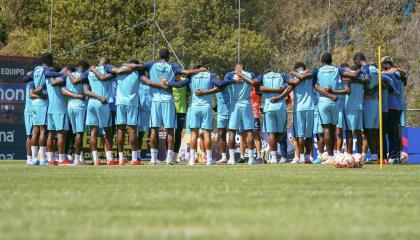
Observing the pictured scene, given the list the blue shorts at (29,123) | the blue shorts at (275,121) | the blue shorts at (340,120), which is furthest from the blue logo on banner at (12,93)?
the blue shorts at (340,120)

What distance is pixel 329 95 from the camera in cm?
2038

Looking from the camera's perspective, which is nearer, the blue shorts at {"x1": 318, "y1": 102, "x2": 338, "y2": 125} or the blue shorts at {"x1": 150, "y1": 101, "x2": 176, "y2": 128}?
the blue shorts at {"x1": 318, "y1": 102, "x2": 338, "y2": 125}

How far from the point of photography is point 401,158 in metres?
22.0

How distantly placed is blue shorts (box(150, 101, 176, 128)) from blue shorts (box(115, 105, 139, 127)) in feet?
1.27

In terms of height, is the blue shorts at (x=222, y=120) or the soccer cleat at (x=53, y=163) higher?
the blue shorts at (x=222, y=120)

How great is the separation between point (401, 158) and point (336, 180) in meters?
9.22

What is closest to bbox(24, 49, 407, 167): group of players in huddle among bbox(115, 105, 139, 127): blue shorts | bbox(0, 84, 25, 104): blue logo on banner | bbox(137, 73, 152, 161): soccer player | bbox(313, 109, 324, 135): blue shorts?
bbox(115, 105, 139, 127): blue shorts

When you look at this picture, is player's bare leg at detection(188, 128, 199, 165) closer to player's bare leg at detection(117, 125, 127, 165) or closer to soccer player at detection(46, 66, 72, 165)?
player's bare leg at detection(117, 125, 127, 165)

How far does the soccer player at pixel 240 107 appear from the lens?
21219 millimetres

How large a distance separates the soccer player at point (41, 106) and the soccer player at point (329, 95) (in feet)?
17.7

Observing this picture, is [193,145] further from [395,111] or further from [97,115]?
[395,111]

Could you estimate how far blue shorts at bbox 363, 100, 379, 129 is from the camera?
69.5 feet

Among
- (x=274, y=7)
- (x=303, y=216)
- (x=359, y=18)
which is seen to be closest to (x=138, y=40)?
(x=274, y=7)

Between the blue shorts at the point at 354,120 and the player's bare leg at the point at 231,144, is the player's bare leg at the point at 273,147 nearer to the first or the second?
the player's bare leg at the point at 231,144
